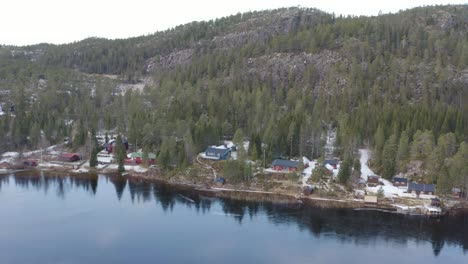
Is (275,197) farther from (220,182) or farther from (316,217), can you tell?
(220,182)

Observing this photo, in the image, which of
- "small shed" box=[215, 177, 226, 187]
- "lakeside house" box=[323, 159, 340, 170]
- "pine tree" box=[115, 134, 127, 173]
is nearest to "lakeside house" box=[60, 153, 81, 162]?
"pine tree" box=[115, 134, 127, 173]

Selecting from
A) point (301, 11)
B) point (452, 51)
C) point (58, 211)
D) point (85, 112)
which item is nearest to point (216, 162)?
point (58, 211)

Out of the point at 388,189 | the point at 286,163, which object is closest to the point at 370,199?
the point at 388,189

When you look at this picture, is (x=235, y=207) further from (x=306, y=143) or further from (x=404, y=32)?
(x=404, y=32)

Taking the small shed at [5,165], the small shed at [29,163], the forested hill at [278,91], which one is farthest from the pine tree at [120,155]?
the small shed at [5,165]

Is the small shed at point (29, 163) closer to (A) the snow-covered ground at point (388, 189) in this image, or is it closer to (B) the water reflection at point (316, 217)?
(B) the water reflection at point (316, 217)

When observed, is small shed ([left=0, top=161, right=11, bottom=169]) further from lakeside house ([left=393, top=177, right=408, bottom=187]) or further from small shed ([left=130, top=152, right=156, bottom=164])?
lakeside house ([left=393, top=177, right=408, bottom=187])
